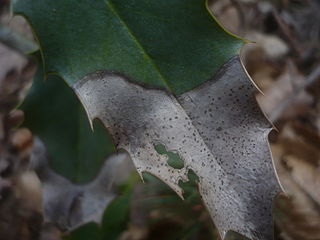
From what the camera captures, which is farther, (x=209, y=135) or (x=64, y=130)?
(x=64, y=130)

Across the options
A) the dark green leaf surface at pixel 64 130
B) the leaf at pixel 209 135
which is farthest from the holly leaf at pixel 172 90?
the dark green leaf surface at pixel 64 130

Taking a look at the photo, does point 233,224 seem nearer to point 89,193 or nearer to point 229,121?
point 229,121

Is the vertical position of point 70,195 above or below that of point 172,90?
below

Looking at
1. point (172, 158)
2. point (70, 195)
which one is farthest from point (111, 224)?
point (172, 158)

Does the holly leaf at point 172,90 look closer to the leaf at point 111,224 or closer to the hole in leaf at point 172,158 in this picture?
the hole in leaf at point 172,158

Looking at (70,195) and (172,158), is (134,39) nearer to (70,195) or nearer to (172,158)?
(172,158)

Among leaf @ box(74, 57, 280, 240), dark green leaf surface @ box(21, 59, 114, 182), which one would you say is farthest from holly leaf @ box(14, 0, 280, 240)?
dark green leaf surface @ box(21, 59, 114, 182)

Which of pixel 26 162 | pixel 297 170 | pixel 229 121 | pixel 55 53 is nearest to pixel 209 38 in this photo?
pixel 229 121
